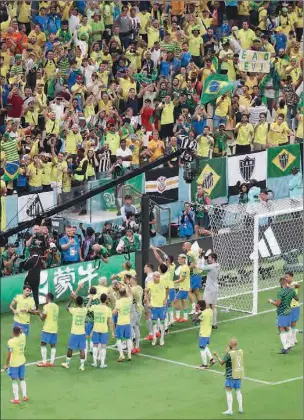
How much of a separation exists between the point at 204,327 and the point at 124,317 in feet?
5.87

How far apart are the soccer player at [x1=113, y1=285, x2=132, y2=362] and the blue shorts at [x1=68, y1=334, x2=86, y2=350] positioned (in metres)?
0.98

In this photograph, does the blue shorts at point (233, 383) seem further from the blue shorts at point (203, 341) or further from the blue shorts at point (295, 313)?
the blue shorts at point (295, 313)

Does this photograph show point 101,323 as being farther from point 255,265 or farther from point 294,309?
point 255,265

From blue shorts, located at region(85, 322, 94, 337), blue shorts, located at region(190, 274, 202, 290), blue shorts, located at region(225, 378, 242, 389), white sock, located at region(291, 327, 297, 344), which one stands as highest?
blue shorts, located at region(190, 274, 202, 290)

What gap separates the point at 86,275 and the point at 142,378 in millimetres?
5047

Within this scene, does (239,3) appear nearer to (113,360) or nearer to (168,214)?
(168,214)

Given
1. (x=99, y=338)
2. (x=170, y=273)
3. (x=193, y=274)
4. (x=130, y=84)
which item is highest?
(x=130, y=84)

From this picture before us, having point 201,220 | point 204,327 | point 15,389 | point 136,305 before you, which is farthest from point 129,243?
point 15,389

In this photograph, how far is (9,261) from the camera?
125 ft

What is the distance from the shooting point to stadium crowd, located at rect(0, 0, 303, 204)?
4266 cm

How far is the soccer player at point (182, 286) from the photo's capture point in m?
37.6

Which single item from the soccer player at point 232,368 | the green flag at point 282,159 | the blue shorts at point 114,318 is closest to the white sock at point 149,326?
the blue shorts at point 114,318

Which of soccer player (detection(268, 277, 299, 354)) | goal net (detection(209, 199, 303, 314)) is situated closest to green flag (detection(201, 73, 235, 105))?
goal net (detection(209, 199, 303, 314))

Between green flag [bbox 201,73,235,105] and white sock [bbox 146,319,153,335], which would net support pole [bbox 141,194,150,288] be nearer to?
white sock [bbox 146,319,153,335]
